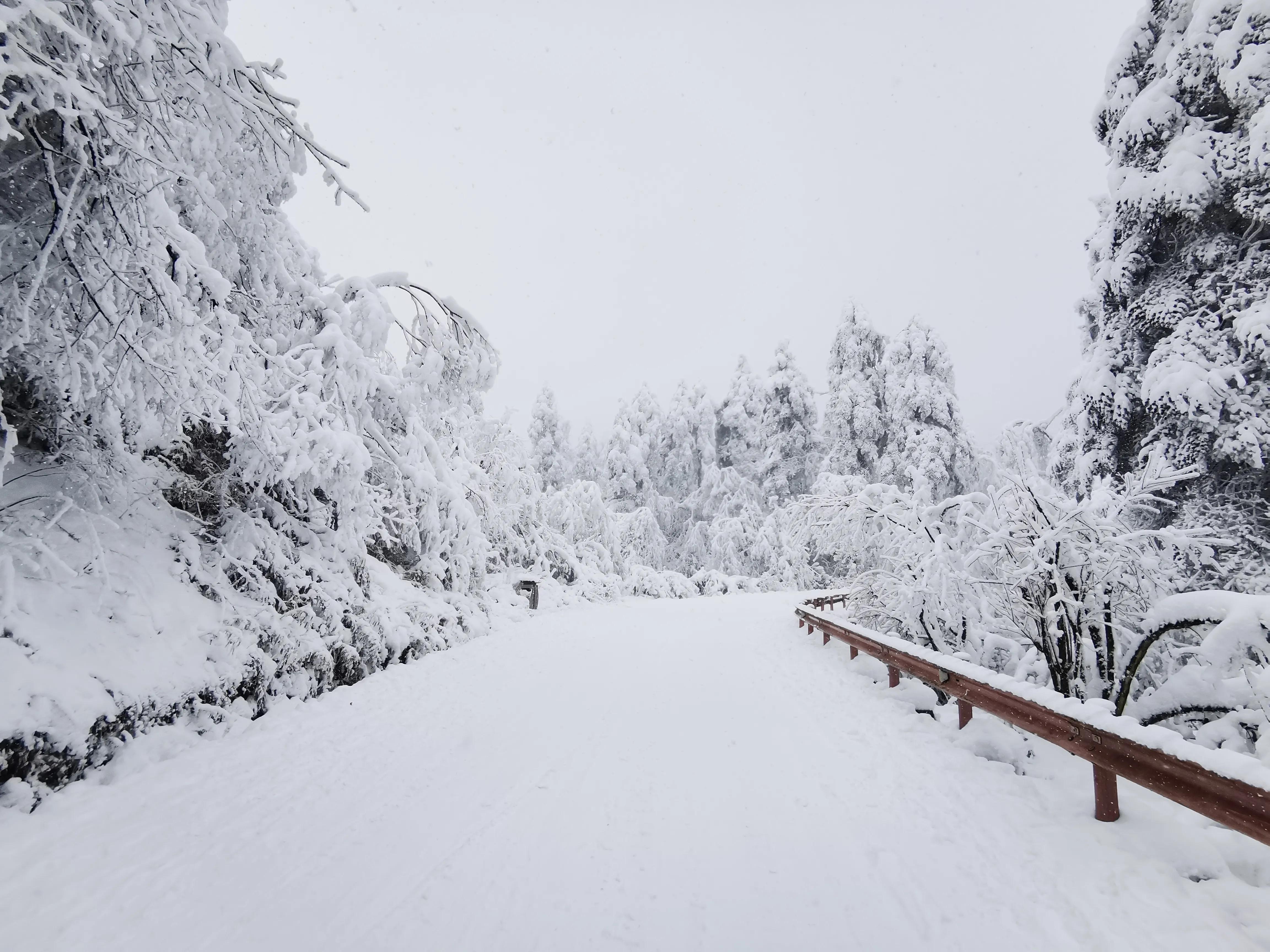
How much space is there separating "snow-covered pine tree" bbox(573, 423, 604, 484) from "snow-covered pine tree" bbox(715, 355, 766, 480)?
25.0ft

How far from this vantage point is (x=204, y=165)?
5.01 m

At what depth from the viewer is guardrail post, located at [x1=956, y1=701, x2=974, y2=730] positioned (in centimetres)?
527

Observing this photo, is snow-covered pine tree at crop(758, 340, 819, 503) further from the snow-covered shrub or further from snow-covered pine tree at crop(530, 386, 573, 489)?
snow-covered pine tree at crop(530, 386, 573, 489)

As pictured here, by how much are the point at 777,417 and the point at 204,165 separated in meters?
30.1

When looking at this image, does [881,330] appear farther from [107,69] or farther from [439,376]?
[107,69]

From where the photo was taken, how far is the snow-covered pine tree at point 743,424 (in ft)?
→ 112

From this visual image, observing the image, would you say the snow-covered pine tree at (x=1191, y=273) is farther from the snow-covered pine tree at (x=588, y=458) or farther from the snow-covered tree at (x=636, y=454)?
the snow-covered pine tree at (x=588, y=458)

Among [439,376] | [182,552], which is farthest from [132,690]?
[439,376]

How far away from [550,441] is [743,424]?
11.7 m

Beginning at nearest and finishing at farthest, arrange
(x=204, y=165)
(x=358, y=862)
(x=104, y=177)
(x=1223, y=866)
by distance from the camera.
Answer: (x=1223, y=866), (x=358, y=862), (x=104, y=177), (x=204, y=165)

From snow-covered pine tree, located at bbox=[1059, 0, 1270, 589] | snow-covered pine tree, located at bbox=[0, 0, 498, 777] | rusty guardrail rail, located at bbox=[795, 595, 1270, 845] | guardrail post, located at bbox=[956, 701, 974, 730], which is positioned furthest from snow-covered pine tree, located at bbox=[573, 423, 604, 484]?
rusty guardrail rail, located at bbox=[795, 595, 1270, 845]

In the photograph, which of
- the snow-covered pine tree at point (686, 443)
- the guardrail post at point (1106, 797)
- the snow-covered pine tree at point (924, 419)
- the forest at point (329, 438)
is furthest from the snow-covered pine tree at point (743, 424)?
the guardrail post at point (1106, 797)

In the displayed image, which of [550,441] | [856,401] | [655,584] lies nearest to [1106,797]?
[655,584]

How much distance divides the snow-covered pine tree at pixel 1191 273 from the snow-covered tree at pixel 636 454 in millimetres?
25855
